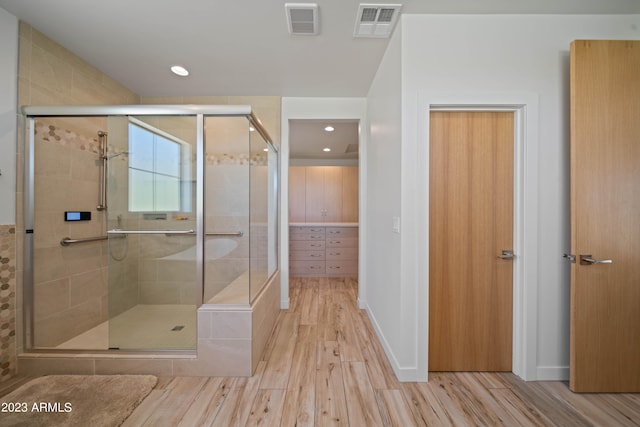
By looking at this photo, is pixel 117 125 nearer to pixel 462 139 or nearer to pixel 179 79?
pixel 179 79

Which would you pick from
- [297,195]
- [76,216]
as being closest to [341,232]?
[297,195]

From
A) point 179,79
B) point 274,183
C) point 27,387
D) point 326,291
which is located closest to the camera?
point 27,387

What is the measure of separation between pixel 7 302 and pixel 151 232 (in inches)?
37.6

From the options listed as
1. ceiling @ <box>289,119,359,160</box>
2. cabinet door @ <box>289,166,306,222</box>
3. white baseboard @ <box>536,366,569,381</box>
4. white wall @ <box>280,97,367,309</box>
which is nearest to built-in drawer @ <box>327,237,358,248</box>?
cabinet door @ <box>289,166,306,222</box>

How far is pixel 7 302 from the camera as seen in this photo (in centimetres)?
177

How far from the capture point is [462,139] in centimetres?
182

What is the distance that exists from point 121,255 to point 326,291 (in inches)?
102

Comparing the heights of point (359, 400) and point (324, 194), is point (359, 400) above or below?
below

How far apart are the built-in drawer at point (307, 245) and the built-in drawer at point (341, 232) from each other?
21 centimetres

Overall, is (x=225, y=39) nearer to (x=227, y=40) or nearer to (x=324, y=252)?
(x=227, y=40)

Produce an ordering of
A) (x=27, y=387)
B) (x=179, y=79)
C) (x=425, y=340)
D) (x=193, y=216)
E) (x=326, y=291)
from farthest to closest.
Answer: (x=326, y=291) < (x=179, y=79) < (x=193, y=216) < (x=425, y=340) < (x=27, y=387)

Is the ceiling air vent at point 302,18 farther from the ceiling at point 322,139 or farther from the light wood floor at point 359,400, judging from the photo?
the light wood floor at point 359,400

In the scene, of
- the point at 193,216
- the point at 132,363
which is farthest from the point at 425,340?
the point at 132,363

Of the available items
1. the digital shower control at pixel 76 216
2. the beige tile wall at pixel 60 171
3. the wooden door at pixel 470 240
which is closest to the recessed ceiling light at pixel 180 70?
the beige tile wall at pixel 60 171
